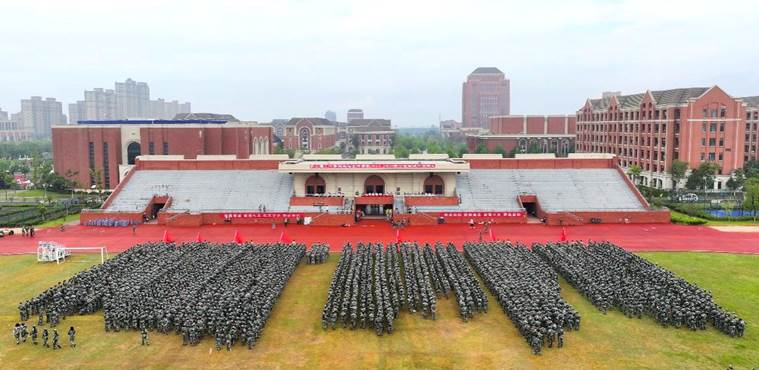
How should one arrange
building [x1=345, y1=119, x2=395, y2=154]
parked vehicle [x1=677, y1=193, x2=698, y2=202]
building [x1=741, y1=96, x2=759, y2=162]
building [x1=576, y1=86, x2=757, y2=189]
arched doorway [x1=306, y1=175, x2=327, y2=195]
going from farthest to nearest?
building [x1=345, y1=119, x2=395, y2=154] → building [x1=741, y1=96, x2=759, y2=162] → building [x1=576, y1=86, x2=757, y2=189] → parked vehicle [x1=677, y1=193, x2=698, y2=202] → arched doorway [x1=306, y1=175, x2=327, y2=195]

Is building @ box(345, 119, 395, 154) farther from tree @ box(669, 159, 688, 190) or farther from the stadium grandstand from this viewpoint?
the stadium grandstand

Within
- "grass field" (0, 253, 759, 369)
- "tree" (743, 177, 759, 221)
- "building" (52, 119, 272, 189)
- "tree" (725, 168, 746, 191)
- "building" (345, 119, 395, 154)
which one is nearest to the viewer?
"grass field" (0, 253, 759, 369)

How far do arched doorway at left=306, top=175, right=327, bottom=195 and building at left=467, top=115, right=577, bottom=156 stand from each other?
70.9m

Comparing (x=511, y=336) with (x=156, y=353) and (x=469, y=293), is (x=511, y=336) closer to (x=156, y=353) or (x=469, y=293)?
(x=469, y=293)

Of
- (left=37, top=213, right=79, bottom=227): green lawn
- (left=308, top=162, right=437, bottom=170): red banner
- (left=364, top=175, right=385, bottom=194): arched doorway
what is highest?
(left=308, top=162, right=437, bottom=170): red banner

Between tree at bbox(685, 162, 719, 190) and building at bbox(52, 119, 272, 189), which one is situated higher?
building at bbox(52, 119, 272, 189)

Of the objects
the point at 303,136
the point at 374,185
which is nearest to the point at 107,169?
the point at 374,185

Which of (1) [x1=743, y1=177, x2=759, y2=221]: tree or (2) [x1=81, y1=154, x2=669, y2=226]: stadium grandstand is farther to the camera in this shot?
(1) [x1=743, y1=177, x2=759, y2=221]: tree

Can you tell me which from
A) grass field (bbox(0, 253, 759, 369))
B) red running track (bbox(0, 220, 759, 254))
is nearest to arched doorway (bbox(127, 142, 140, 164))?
red running track (bbox(0, 220, 759, 254))

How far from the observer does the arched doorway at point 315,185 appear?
53625mm

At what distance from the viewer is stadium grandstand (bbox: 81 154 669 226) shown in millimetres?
48781

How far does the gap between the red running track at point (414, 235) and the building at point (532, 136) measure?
74243 millimetres

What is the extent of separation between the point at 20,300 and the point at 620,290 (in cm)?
2781

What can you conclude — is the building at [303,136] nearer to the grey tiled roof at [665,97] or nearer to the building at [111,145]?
the building at [111,145]
